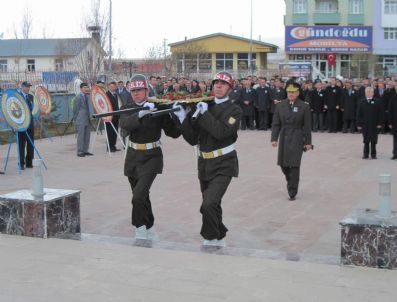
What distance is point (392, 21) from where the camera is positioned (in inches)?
2574

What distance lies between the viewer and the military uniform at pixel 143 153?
6931 millimetres

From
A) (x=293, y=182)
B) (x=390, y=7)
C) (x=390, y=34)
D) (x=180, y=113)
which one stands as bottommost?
(x=293, y=182)

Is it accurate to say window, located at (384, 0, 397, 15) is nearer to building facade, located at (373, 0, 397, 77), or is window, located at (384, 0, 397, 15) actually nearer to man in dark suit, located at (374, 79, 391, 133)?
building facade, located at (373, 0, 397, 77)

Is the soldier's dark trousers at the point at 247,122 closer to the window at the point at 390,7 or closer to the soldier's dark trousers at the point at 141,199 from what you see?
the soldier's dark trousers at the point at 141,199

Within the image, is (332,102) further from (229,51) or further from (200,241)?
(229,51)

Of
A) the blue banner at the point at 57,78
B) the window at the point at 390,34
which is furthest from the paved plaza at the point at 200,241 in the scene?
the window at the point at 390,34

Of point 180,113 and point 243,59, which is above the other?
point 243,59

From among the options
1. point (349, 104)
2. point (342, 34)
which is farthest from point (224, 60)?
point (349, 104)

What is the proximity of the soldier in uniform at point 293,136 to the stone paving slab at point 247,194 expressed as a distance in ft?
1.40

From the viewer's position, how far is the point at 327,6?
6781 centimetres

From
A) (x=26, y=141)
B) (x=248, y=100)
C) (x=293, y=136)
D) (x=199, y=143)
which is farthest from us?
(x=248, y=100)

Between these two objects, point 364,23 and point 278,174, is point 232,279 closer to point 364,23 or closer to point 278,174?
point 278,174

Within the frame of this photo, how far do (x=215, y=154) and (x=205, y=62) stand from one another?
56.7 meters

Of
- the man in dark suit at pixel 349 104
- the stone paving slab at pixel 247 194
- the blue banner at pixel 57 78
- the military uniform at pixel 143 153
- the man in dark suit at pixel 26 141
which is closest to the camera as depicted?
the military uniform at pixel 143 153
